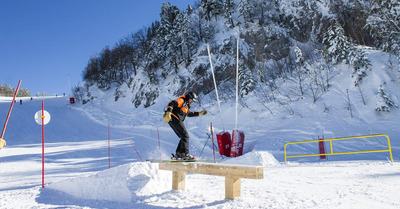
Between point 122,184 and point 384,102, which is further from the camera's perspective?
point 384,102

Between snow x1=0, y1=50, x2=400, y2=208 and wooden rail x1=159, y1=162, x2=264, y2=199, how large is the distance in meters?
0.19

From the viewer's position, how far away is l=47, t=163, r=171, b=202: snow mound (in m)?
5.37

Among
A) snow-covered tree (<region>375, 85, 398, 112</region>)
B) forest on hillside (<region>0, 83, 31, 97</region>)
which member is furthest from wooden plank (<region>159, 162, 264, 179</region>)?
forest on hillside (<region>0, 83, 31, 97</region>)

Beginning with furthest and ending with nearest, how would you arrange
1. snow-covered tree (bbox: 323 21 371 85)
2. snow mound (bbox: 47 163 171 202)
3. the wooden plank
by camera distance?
snow-covered tree (bbox: 323 21 371 85) < snow mound (bbox: 47 163 171 202) < the wooden plank

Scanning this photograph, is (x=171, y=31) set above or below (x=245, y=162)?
above

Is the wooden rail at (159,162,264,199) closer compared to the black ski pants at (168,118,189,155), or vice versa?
the wooden rail at (159,162,264,199)

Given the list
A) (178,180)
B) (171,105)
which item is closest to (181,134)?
(171,105)

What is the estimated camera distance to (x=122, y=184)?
5.48m

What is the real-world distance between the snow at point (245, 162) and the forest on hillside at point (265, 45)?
1784 millimetres

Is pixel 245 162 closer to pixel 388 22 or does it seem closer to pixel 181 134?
pixel 181 134

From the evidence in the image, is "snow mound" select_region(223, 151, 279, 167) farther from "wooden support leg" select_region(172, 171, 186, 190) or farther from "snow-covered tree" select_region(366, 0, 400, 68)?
"snow-covered tree" select_region(366, 0, 400, 68)

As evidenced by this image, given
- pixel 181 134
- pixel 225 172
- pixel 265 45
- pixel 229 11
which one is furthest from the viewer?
pixel 229 11

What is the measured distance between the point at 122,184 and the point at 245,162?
5367 mm

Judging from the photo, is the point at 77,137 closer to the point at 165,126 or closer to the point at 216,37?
the point at 165,126
